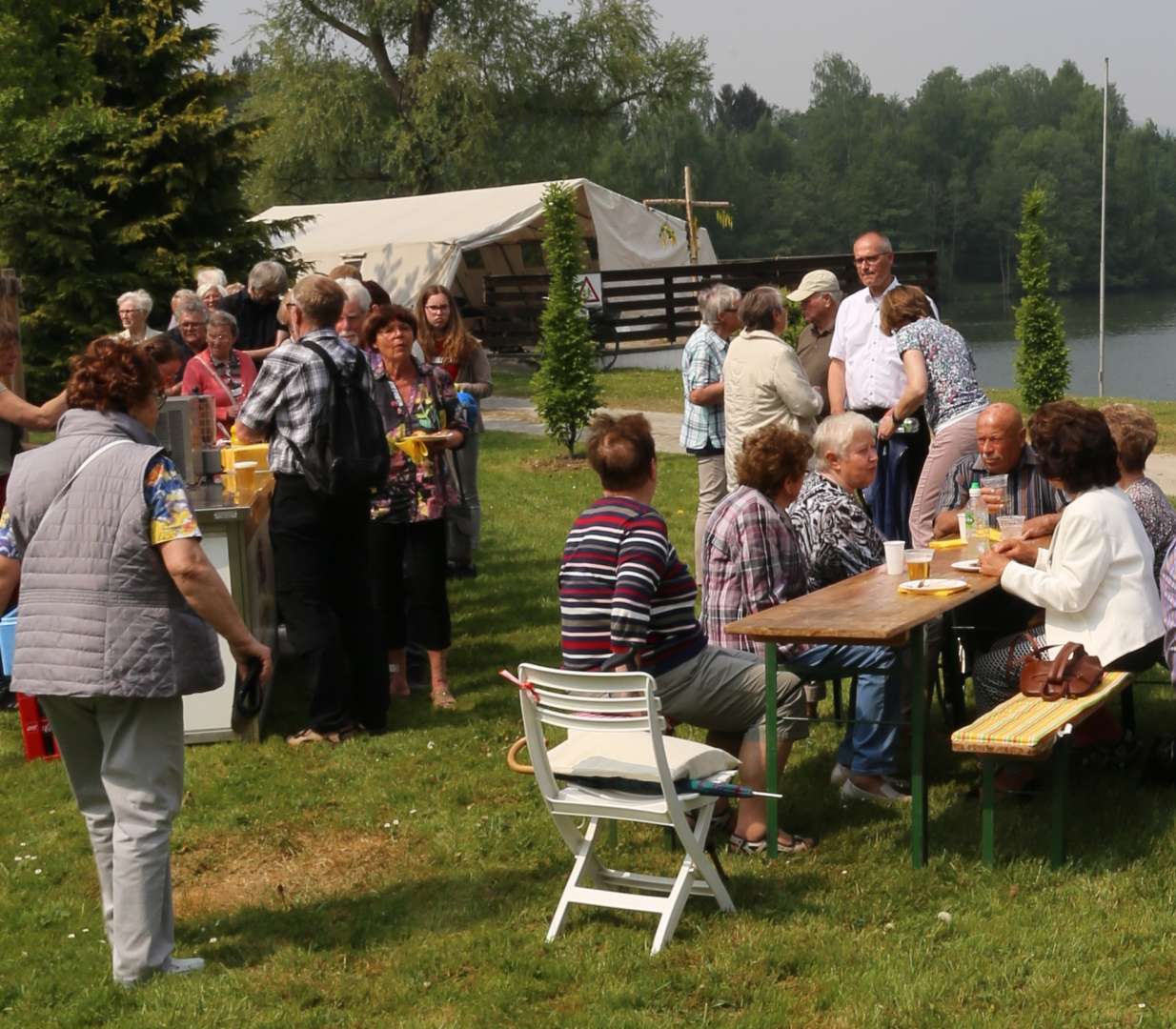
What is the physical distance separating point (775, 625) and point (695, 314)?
25.4 m

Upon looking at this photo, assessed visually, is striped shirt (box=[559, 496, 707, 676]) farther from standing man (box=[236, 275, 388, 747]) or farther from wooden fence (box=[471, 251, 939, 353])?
wooden fence (box=[471, 251, 939, 353])

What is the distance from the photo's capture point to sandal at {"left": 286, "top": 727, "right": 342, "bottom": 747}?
283 inches

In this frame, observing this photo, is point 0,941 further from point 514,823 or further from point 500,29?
point 500,29

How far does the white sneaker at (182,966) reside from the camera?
4625 millimetres

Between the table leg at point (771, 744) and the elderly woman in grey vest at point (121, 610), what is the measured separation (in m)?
1.68

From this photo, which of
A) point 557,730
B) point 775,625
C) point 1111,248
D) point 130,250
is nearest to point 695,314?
point 130,250

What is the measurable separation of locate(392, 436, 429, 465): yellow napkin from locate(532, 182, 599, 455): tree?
29.7ft

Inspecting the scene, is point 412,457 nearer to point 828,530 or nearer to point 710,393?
point 828,530

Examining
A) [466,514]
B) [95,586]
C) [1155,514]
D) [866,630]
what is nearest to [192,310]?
[466,514]

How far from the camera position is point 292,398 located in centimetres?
688

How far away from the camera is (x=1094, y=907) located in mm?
4875

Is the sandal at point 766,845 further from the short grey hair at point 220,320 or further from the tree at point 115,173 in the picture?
the tree at point 115,173

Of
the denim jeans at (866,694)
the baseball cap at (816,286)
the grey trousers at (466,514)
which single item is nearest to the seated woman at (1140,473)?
the denim jeans at (866,694)

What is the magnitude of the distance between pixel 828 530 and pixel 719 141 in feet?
349
